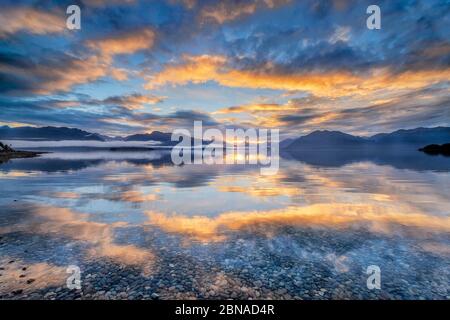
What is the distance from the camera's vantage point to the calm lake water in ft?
24.3

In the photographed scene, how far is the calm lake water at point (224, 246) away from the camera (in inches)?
292

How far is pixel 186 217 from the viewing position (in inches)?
565

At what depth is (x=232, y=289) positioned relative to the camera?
735 centimetres

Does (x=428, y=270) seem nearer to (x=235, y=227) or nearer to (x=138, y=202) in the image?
(x=235, y=227)

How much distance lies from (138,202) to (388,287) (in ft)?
50.8

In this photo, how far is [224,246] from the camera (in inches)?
408

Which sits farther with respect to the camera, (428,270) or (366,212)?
(366,212)

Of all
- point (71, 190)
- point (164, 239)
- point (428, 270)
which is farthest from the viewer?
point (71, 190)

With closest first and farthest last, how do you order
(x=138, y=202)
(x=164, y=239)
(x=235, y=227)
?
(x=164, y=239) → (x=235, y=227) → (x=138, y=202)
